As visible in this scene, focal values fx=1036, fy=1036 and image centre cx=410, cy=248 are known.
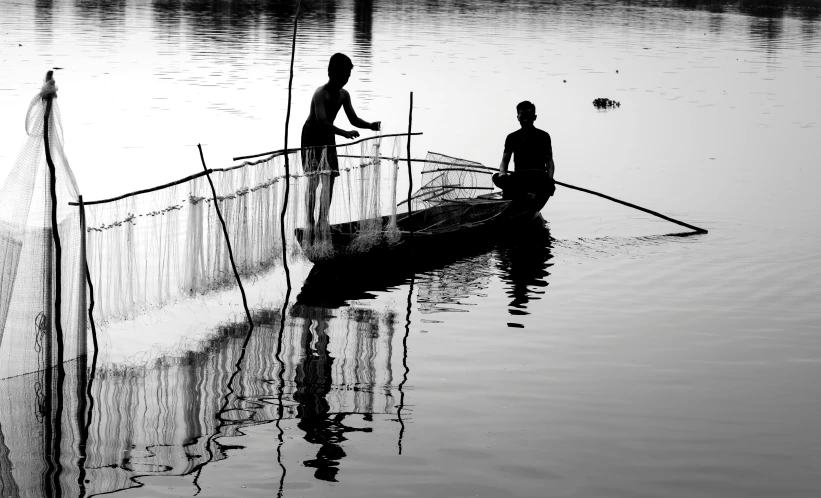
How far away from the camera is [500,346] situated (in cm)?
815

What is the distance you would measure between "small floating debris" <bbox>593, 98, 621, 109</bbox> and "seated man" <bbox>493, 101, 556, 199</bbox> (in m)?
12.3

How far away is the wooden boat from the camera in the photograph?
9.86 m

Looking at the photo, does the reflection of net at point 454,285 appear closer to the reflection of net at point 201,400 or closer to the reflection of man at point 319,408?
the reflection of net at point 201,400

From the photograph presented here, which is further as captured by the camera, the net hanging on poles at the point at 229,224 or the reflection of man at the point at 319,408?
the net hanging on poles at the point at 229,224

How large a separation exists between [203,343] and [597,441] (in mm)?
3259

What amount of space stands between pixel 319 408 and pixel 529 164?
628 cm

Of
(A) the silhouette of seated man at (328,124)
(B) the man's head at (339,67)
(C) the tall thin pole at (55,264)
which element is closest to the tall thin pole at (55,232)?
(C) the tall thin pole at (55,264)

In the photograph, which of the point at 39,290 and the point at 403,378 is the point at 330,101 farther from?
the point at 39,290

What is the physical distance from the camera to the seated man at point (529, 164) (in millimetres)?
12164

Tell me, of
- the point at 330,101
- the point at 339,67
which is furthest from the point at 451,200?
the point at 339,67

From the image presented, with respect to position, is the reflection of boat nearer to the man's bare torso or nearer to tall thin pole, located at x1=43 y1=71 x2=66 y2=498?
the man's bare torso

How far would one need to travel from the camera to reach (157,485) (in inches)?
215

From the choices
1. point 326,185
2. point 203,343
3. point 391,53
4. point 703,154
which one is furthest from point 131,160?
point 391,53

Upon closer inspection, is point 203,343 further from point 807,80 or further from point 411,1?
point 411,1
